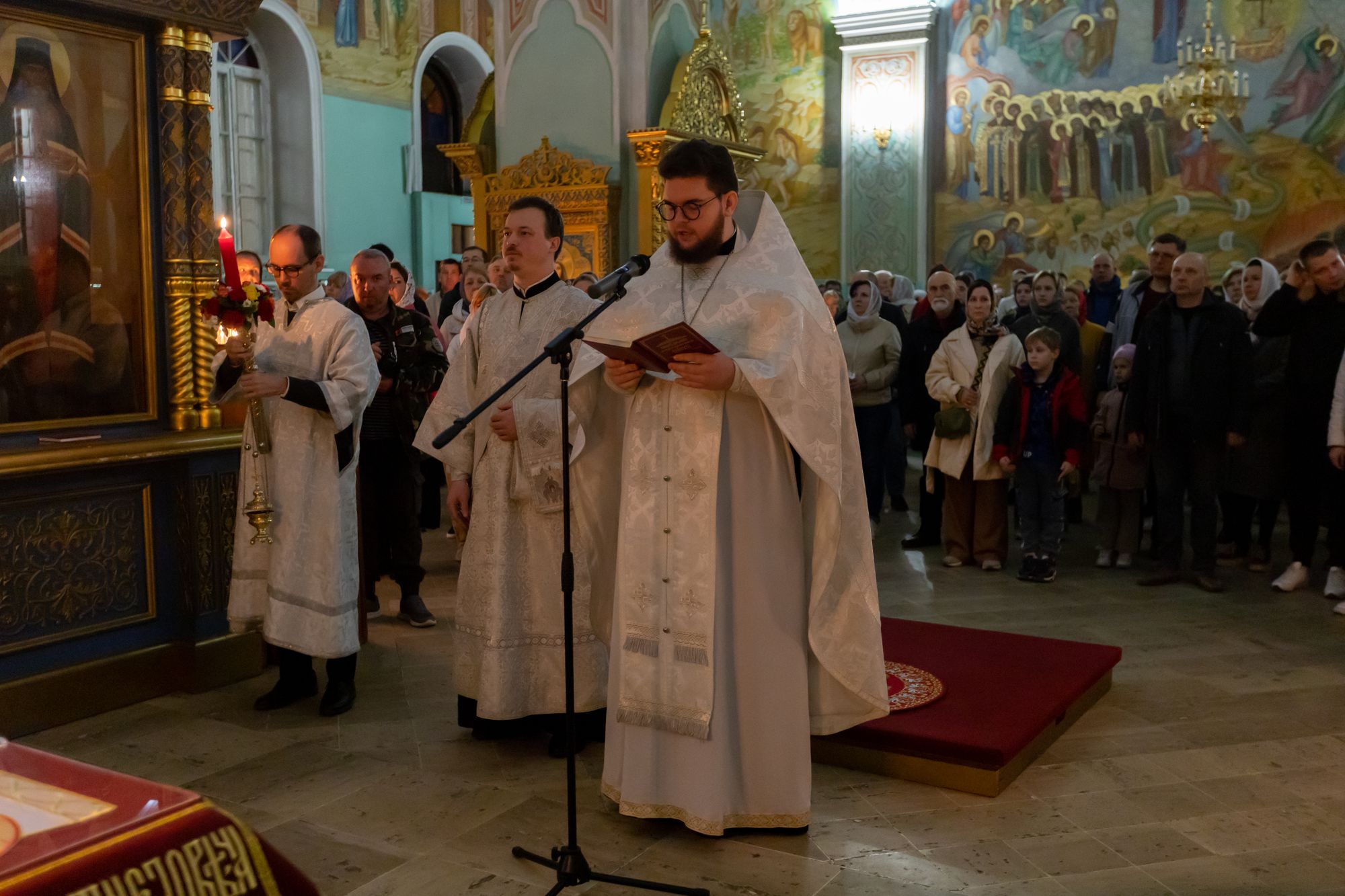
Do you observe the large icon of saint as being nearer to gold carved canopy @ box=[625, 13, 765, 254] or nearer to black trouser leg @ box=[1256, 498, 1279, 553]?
gold carved canopy @ box=[625, 13, 765, 254]

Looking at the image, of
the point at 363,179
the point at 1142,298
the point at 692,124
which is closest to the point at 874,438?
the point at 1142,298

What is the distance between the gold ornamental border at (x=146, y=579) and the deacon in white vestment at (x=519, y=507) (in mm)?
1327

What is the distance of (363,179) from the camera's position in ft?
43.1

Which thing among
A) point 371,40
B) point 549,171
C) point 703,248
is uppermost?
point 371,40

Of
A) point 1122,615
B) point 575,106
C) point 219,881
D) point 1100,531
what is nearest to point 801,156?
point 575,106

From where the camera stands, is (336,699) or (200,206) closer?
(336,699)

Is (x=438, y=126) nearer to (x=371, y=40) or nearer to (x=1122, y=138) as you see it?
(x=371, y=40)

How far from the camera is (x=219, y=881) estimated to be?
170 centimetres

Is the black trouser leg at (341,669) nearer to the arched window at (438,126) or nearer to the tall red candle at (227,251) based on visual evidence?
the tall red candle at (227,251)

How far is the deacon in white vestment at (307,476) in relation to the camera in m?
4.38

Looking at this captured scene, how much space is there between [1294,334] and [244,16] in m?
5.27

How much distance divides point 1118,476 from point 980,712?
324cm

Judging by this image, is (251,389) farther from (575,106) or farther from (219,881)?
(575,106)

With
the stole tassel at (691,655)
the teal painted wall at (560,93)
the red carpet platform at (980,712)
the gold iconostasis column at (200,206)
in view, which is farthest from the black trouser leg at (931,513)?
the stole tassel at (691,655)
